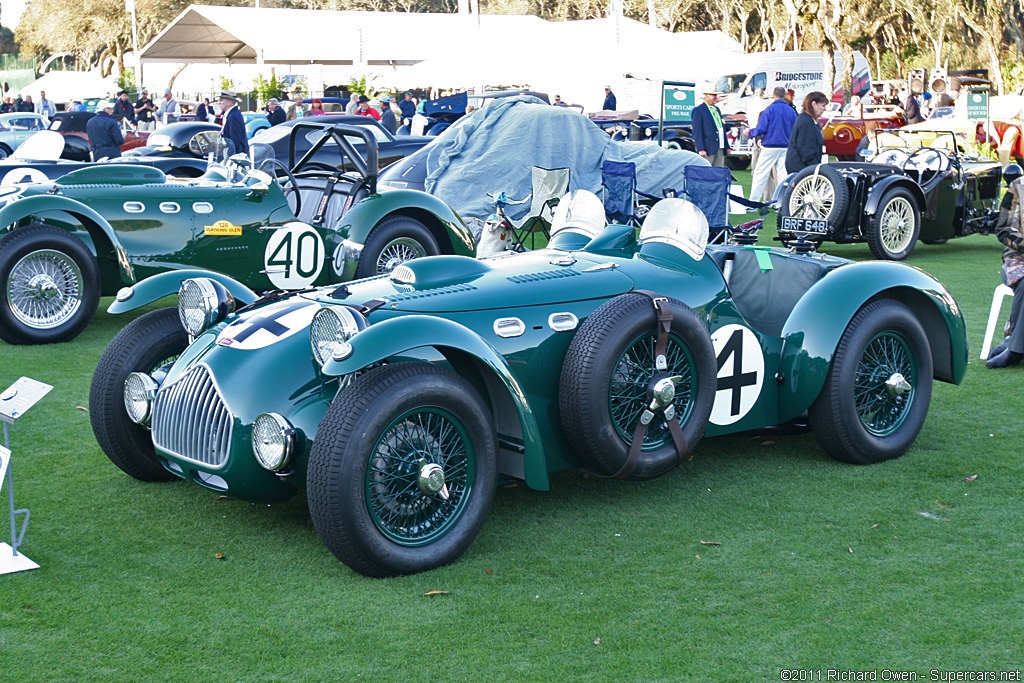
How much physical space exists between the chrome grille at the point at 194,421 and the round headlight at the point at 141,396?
0.06 metres

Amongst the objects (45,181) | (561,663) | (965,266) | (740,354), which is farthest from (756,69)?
(561,663)

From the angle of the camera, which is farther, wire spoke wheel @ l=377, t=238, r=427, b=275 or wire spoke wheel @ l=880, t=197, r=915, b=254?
wire spoke wheel @ l=880, t=197, r=915, b=254

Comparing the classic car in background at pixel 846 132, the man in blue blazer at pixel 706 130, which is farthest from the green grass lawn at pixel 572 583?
the classic car in background at pixel 846 132

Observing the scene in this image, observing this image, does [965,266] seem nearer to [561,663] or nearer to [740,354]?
[740,354]

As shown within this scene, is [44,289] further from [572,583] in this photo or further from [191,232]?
[572,583]

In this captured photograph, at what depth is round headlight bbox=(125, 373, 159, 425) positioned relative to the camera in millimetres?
4215

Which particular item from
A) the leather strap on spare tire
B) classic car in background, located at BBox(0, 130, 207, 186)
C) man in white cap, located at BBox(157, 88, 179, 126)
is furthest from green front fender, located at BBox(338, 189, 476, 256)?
man in white cap, located at BBox(157, 88, 179, 126)

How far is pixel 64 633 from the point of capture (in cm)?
334

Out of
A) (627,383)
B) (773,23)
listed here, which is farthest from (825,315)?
(773,23)

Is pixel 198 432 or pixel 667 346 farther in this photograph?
pixel 667 346

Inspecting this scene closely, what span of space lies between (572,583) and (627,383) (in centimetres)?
93

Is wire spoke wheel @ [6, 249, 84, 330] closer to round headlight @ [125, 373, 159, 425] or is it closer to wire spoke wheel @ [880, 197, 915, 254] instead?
round headlight @ [125, 373, 159, 425]

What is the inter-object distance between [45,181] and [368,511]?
6.00m

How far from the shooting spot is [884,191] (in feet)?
37.3
